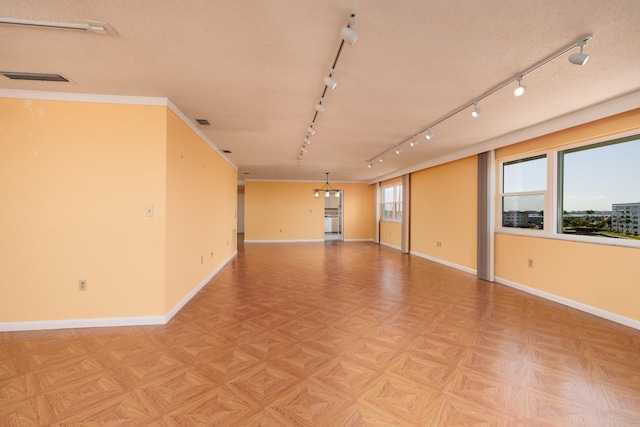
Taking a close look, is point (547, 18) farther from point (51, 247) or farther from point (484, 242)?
point (51, 247)

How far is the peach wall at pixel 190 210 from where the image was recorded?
340cm

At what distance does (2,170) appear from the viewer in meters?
2.95

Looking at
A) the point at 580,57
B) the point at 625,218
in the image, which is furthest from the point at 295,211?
the point at 580,57

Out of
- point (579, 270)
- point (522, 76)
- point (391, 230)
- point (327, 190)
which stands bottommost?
point (579, 270)

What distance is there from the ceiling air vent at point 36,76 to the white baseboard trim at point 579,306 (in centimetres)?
637

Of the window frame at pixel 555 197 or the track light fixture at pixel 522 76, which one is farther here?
the window frame at pixel 555 197

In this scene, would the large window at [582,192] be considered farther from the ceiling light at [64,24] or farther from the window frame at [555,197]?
the ceiling light at [64,24]

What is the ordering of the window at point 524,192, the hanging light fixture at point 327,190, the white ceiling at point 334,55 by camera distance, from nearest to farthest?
the white ceiling at point 334,55, the window at point 524,192, the hanging light fixture at point 327,190

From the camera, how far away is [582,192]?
389 cm

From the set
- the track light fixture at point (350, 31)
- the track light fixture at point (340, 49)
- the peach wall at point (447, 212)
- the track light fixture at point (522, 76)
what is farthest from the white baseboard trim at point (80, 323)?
the peach wall at point (447, 212)

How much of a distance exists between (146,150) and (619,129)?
546 centimetres

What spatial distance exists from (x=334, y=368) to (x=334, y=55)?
250cm

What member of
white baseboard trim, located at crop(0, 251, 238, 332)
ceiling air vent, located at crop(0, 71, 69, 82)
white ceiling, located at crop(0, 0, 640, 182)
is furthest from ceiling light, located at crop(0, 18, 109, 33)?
white baseboard trim, located at crop(0, 251, 238, 332)

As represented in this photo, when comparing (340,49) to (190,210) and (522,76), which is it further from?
(190,210)
